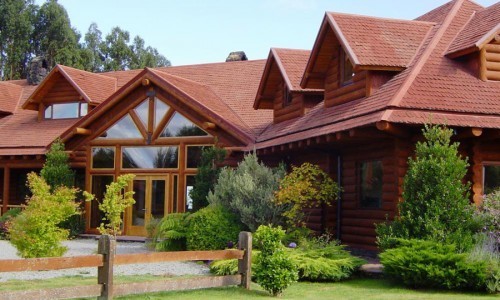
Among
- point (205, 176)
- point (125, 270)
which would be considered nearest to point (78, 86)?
point (205, 176)

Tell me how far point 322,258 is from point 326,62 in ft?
22.7

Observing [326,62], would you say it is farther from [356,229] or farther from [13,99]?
[13,99]

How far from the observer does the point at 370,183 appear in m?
17.4

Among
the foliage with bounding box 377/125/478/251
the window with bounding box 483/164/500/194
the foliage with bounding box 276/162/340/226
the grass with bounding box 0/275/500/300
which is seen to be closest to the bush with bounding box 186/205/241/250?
the foliage with bounding box 276/162/340/226

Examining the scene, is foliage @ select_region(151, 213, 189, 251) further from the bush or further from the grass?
the grass

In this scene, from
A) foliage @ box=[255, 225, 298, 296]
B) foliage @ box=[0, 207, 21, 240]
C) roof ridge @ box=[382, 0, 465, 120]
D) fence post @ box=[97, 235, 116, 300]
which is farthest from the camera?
foliage @ box=[0, 207, 21, 240]

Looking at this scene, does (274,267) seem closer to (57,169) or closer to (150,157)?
(150,157)

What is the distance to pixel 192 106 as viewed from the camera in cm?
2352

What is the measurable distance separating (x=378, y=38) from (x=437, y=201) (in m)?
6.02

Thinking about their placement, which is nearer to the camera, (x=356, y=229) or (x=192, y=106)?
(x=356, y=229)

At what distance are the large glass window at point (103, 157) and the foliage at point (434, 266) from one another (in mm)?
14526

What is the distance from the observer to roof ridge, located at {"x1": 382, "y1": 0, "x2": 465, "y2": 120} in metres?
14.9

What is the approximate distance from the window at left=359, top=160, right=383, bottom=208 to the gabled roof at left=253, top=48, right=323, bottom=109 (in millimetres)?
3878

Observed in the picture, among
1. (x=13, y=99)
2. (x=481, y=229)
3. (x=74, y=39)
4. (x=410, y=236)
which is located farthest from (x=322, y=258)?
(x=74, y=39)
